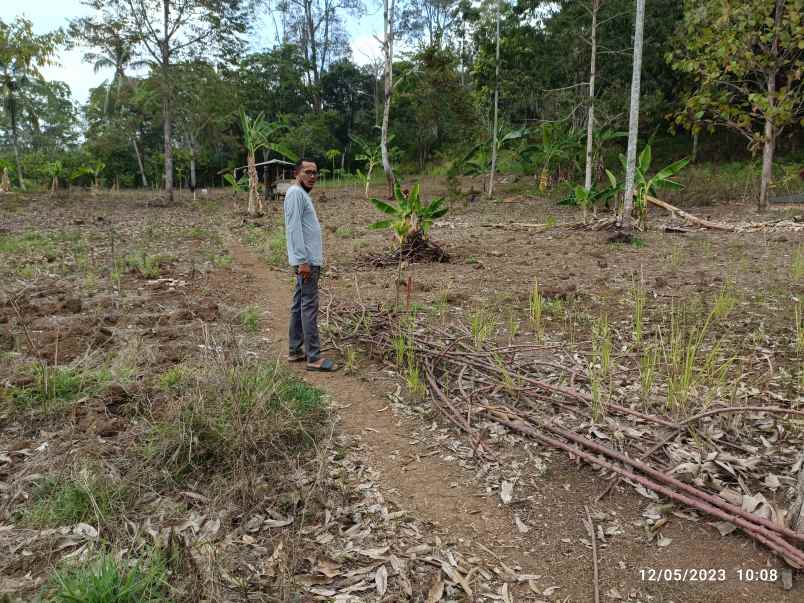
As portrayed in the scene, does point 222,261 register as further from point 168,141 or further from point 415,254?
point 168,141

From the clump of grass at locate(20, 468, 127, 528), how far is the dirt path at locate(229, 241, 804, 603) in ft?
4.36

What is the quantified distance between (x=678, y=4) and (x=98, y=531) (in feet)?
65.7

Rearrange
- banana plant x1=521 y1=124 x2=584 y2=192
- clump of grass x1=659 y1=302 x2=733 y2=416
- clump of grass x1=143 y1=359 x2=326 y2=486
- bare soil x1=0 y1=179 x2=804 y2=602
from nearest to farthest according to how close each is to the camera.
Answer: bare soil x1=0 y1=179 x2=804 y2=602 → clump of grass x1=143 y1=359 x2=326 y2=486 → clump of grass x1=659 y1=302 x2=733 y2=416 → banana plant x1=521 y1=124 x2=584 y2=192

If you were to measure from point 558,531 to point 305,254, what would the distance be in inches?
111

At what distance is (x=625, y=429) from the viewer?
3299 mm

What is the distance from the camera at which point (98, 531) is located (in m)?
2.34

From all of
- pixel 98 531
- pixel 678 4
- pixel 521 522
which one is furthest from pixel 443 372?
pixel 678 4

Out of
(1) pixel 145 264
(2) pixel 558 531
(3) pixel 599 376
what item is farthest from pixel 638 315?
(1) pixel 145 264

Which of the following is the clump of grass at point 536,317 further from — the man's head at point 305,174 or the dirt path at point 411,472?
the man's head at point 305,174

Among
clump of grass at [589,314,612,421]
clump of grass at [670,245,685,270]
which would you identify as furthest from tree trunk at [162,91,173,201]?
clump of grass at [589,314,612,421]

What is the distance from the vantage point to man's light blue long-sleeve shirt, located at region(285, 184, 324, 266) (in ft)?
14.3

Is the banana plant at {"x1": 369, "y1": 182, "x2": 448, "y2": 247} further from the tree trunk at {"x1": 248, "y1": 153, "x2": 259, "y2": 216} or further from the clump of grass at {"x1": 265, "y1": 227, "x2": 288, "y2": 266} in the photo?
the tree trunk at {"x1": 248, "y1": 153, "x2": 259, "y2": 216}

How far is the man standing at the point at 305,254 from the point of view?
4.36 meters

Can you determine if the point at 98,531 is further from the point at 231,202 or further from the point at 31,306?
the point at 231,202
